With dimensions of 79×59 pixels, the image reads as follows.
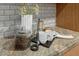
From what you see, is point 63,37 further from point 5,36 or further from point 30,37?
point 5,36

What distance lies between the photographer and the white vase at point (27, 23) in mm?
1257

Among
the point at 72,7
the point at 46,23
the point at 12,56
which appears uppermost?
the point at 72,7

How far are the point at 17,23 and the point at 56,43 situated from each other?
35 cm

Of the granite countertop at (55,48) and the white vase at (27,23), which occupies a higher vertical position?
the white vase at (27,23)

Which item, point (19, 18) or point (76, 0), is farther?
point (19, 18)

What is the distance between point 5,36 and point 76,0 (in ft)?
2.03

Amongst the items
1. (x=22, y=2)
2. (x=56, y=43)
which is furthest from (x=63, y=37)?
(x=22, y=2)

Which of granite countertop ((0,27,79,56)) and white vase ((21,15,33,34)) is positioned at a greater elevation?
white vase ((21,15,33,34))

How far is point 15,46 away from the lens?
125 cm

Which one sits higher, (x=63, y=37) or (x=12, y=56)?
(x=63, y=37)

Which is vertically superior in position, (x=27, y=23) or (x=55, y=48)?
(x=27, y=23)

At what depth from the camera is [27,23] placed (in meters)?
1.27

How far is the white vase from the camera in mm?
1257

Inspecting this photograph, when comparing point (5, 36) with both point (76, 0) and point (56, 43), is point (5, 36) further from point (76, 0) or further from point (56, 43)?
point (76, 0)
